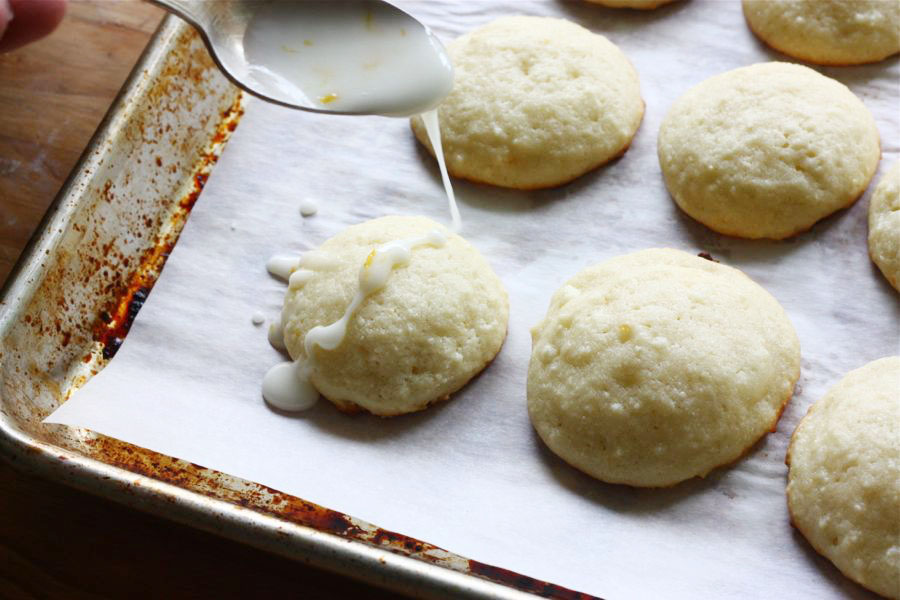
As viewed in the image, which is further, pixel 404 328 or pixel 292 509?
Answer: pixel 404 328

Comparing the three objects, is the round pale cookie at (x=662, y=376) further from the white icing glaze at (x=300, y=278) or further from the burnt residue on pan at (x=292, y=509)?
the white icing glaze at (x=300, y=278)

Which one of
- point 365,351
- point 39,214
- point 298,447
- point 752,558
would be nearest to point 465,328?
point 365,351

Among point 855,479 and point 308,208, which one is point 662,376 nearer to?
point 855,479

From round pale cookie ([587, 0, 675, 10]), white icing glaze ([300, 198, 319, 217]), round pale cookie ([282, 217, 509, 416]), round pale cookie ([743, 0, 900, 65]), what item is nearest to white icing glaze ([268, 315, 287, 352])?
round pale cookie ([282, 217, 509, 416])

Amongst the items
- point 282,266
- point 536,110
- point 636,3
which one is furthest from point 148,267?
point 636,3

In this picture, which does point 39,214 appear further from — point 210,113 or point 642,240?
point 642,240

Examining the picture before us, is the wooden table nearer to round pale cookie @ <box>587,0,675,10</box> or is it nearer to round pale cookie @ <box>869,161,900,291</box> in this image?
round pale cookie @ <box>869,161,900,291</box>

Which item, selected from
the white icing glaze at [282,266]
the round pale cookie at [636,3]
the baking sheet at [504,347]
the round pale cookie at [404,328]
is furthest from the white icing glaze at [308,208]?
the round pale cookie at [636,3]
